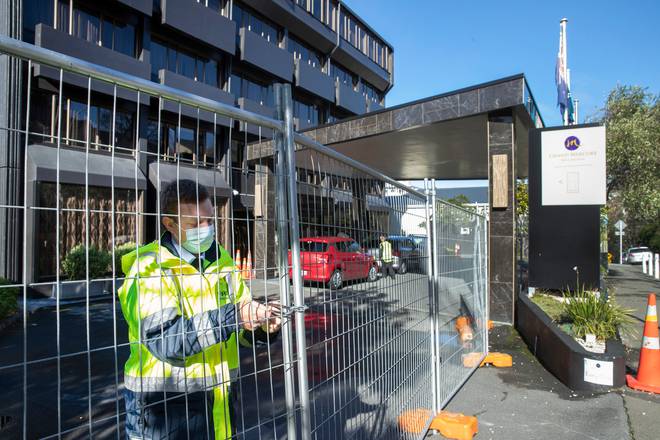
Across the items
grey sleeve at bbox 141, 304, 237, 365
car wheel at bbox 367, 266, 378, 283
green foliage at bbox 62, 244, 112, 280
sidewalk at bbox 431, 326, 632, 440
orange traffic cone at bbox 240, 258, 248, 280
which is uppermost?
green foliage at bbox 62, 244, 112, 280

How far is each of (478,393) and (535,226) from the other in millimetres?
4475

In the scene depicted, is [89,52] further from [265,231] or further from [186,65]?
[265,231]

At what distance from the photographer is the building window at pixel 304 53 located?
27922mm

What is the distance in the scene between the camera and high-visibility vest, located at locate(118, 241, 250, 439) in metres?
1.74

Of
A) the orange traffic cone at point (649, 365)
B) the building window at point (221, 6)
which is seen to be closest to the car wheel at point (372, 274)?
the orange traffic cone at point (649, 365)

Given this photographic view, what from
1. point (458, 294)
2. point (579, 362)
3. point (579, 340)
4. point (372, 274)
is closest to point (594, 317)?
point (579, 340)

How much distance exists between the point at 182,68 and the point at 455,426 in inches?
813

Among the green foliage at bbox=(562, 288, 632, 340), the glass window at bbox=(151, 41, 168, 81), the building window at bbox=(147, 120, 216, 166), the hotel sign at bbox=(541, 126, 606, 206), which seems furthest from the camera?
A: the glass window at bbox=(151, 41, 168, 81)

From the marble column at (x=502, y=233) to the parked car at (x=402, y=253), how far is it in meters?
5.30

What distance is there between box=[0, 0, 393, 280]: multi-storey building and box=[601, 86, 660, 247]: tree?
14.7 metres

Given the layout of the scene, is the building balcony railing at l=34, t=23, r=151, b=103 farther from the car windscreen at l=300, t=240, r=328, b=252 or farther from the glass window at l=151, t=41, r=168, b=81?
the car windscreen at l=300, t=240, r=328, b=252

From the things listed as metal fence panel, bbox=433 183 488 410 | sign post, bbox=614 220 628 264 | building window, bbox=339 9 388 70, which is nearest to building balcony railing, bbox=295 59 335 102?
building window, bbox=339 9 388 70

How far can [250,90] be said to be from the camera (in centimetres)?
2495

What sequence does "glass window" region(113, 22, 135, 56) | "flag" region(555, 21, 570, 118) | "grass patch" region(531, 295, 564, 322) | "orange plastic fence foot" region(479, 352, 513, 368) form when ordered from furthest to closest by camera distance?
"glass window" region(113, 22, 135, 56) → "flag" region(555, 21, 570, 118) → "grass patch" region(531, 295, 564, 322) → "orange plastic fence foot" region(479, 352, 513, 368)
